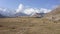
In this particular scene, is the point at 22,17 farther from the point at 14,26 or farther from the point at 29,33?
the point at 29,33

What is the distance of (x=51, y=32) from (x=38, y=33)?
843 mm

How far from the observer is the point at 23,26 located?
8.80 meters

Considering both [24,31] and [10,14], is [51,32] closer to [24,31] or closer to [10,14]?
[24,31]

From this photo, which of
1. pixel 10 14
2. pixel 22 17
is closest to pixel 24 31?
pixel 10 14

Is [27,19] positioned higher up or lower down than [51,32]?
higher up

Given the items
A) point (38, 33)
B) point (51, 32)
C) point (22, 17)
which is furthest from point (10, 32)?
point (22, 17)

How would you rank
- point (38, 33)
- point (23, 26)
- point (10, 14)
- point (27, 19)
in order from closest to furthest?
point (38, 33), point (23, 26), point (10, 14), point (27, 19)

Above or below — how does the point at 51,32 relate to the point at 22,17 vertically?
below

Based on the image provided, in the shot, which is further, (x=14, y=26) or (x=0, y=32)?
(x=14, y=26)

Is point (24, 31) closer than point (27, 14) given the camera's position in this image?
Yes

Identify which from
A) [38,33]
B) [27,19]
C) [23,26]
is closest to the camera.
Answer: [38,33]

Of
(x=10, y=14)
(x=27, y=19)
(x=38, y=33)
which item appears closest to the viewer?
(x=38, y=33)

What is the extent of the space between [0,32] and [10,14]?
8.98ft

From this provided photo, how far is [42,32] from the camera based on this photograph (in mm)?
7957
